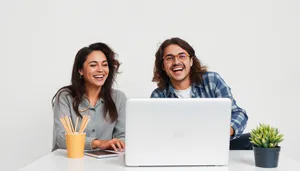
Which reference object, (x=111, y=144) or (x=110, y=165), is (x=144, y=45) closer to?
(x=111, y=144)

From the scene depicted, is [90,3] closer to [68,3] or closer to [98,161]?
[68,3]

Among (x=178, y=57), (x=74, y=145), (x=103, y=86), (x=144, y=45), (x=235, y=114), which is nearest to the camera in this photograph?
(x=74, y=145)

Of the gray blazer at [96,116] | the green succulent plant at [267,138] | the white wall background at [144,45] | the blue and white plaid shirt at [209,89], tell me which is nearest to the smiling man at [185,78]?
the blue and white plaid shirt at [209,89]

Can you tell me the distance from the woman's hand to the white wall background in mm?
1157

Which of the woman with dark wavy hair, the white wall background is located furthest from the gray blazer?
the white wall background

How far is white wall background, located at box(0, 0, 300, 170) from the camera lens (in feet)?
10.2

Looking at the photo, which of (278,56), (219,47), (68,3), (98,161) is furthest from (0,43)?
(278,56)

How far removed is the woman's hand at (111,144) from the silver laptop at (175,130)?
367 mm

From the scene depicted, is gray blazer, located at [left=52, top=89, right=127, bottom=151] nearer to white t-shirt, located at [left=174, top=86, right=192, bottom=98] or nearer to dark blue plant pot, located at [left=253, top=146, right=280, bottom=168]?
white t-shirt, located at [left=174, top=86, right=192, bottom=98]

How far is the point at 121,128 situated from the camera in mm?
2408

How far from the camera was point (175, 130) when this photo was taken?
1.49 meters

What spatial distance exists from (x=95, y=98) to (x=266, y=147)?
3.95 feet

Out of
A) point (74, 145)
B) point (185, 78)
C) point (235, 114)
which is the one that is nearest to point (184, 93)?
point (185, 78)

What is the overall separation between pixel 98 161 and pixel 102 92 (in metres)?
0.88
